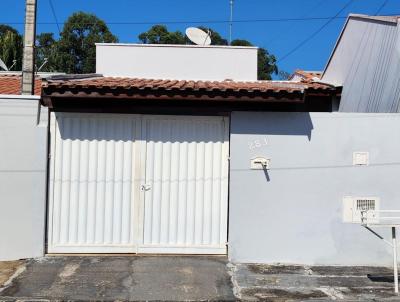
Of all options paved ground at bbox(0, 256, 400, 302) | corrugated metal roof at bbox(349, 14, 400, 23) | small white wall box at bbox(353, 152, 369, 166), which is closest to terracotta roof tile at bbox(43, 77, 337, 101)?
small white wall box at bbox(353, 152, 369, 166)

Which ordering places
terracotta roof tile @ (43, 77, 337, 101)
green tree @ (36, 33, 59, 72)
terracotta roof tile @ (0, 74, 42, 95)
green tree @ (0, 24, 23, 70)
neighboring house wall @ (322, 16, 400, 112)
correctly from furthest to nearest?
green tree @ (36, 33, 59, 72)
green tree @ (0, 24, 23, 70)
terracotta roof tile @ (0, 74, 42, 95)
neighboring house wall @ (322, 16, 400, 112)
terracotta roof tile @ (43, 77, 337, 101)

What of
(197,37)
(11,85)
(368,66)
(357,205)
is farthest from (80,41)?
(357,205)

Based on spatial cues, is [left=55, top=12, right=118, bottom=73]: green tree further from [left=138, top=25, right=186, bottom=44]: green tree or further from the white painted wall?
the white painted wall

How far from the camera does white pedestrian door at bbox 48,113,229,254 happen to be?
7988mm

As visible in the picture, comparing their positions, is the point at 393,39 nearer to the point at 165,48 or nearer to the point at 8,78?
the point at 165,48

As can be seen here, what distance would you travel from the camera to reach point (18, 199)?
7.80 meters

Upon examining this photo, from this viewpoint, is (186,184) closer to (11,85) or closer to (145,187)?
(145,187)

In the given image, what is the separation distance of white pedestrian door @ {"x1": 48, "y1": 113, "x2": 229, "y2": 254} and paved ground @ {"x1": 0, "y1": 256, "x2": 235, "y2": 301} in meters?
0.33

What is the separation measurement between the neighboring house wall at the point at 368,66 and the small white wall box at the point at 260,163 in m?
2.35

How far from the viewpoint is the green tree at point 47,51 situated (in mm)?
40062

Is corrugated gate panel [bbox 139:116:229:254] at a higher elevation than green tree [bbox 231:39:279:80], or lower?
lower

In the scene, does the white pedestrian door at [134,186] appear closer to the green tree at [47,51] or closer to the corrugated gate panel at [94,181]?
the corrugated gate panel at [94,181]

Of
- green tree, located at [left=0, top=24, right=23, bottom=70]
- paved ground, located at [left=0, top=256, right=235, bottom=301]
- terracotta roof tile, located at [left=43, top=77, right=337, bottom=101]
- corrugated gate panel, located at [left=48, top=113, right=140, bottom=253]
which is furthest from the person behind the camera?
green tree, located at [left=0, top=24, right=23, bottom=70]

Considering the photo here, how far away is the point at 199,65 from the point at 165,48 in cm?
88
